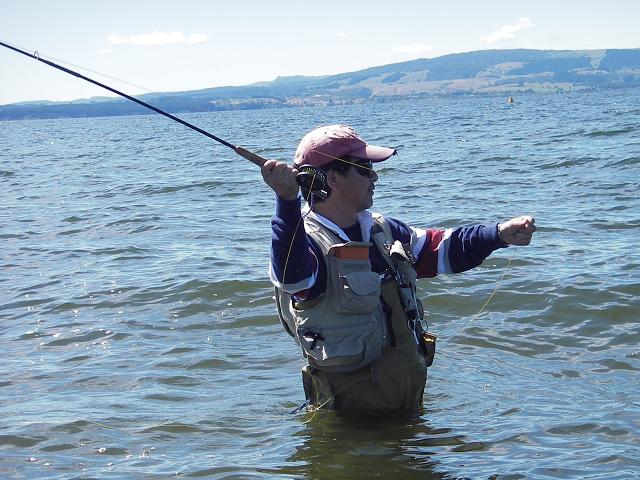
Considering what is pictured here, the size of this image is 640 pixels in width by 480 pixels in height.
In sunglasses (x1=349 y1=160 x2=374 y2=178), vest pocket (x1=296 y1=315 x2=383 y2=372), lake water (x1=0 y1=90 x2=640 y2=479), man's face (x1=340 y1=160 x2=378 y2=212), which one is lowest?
lake water (x1=0 y1=90 x2=640 y2=479)

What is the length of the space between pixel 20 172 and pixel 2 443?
27.2m

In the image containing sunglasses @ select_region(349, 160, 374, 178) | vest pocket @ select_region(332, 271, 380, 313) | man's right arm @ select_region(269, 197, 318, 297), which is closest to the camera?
man's right arm @ select_region(269, 197, 318, 297)

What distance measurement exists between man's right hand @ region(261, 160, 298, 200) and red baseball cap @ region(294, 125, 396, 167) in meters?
0.65

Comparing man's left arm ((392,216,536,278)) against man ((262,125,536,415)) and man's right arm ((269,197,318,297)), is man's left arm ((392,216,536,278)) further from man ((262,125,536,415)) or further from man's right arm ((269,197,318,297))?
man's right arm ((269,197,318,297))

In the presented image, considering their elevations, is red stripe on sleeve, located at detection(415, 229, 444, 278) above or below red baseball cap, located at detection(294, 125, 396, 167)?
below

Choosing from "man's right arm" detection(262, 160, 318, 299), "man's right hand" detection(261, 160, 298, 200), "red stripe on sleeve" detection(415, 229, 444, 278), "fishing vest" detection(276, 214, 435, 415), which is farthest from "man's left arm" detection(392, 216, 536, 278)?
"man's right hand" detection(261, 160, 298, 200)

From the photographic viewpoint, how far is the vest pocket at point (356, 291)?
474cm

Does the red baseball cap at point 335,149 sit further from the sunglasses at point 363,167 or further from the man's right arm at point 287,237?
the man's right arm at point 287,237

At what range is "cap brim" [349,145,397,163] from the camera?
16.0 ft

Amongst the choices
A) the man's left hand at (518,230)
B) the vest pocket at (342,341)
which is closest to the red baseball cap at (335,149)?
the man's left hand at (518,230)

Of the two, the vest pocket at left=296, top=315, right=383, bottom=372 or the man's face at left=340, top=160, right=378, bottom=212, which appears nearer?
the vest pocket at left=296, top=315, right=383, bottom=372

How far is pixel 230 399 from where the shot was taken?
261 inches

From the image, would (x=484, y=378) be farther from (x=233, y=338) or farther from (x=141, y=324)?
(x=141, y=324)

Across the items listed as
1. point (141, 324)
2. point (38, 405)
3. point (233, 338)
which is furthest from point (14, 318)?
point (38, 405)
